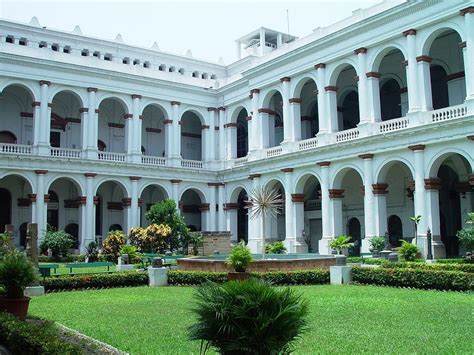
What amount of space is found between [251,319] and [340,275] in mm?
12847

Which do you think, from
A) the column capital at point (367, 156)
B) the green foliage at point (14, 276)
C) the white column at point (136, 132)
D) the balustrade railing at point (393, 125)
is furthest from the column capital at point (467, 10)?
the green foliage at point (14, 276)

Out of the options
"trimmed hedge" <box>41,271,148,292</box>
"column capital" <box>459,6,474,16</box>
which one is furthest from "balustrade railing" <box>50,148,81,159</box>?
"column capital" <box>459,6,474,16</box>

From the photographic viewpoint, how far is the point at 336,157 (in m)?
29.7

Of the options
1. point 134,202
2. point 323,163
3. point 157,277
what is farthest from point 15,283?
point 134,202

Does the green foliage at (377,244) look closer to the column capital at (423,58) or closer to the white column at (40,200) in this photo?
the column capital at (423,58)

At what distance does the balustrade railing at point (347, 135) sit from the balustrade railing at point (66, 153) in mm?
15981

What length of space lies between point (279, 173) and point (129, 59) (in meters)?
16.8

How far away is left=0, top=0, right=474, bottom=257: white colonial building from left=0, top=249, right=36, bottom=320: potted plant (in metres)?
18.9

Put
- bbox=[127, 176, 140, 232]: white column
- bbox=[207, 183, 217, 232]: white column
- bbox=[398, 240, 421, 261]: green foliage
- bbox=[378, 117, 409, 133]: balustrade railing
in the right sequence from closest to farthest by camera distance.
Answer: bbox=[398, 240, 421, 261]: green foliage < bbox=[378, 117, 409, 133]: balustrade railing < bbox=[127, 176, 140, 232]: white column < bbox=[207, 183, 217, 232]: white column

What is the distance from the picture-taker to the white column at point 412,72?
25.8m

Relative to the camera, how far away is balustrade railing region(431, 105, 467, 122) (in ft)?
78.1

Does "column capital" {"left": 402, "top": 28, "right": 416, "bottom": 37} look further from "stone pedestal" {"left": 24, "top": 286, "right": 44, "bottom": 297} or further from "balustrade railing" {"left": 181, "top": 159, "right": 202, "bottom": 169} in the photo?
"stone pedestal" {"left": 24, "top": 286, "right": 44, "bottom": 297}

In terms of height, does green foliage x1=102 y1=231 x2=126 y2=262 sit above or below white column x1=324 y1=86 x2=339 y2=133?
below

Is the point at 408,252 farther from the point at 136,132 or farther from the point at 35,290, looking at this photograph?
the point at 136,132
